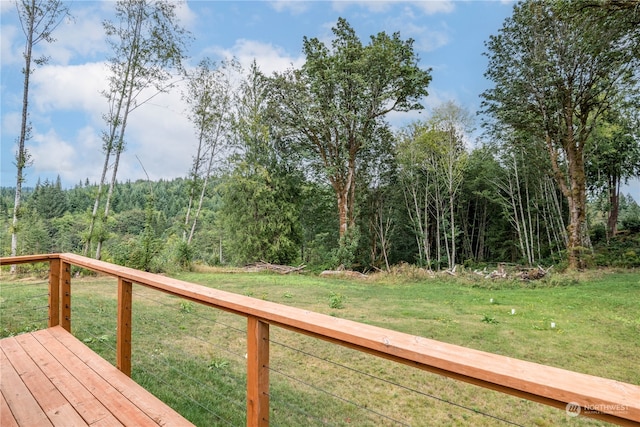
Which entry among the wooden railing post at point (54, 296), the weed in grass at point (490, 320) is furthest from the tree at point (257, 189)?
the wooden railing post at point (54, 296)

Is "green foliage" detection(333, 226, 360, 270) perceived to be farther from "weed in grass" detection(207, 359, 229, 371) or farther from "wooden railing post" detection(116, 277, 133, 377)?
"wooden railing post" detection(116, 277, 133, 377)

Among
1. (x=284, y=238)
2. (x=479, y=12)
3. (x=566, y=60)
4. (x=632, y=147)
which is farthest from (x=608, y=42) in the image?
(x=284, y=238)

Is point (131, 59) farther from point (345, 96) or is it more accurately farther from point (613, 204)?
point (613, 204)

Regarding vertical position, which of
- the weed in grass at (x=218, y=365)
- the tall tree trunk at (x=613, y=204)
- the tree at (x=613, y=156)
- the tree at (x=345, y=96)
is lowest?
the weed in grass at (x=218, y=365)

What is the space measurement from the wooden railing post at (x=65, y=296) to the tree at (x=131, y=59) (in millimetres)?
6721

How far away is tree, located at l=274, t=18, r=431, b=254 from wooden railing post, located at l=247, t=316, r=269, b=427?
12.7 metres

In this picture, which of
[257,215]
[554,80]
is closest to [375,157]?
[257,215]

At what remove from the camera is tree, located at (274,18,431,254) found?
42.3ft

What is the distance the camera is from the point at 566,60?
33.3 feet

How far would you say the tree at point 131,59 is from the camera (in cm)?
891

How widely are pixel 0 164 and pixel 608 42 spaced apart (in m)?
15.4

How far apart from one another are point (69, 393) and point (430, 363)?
7.08ft

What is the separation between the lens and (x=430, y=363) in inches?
33.4

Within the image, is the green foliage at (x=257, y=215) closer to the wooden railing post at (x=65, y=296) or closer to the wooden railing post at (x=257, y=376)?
the wooden railing post at (x=65, y=296)
